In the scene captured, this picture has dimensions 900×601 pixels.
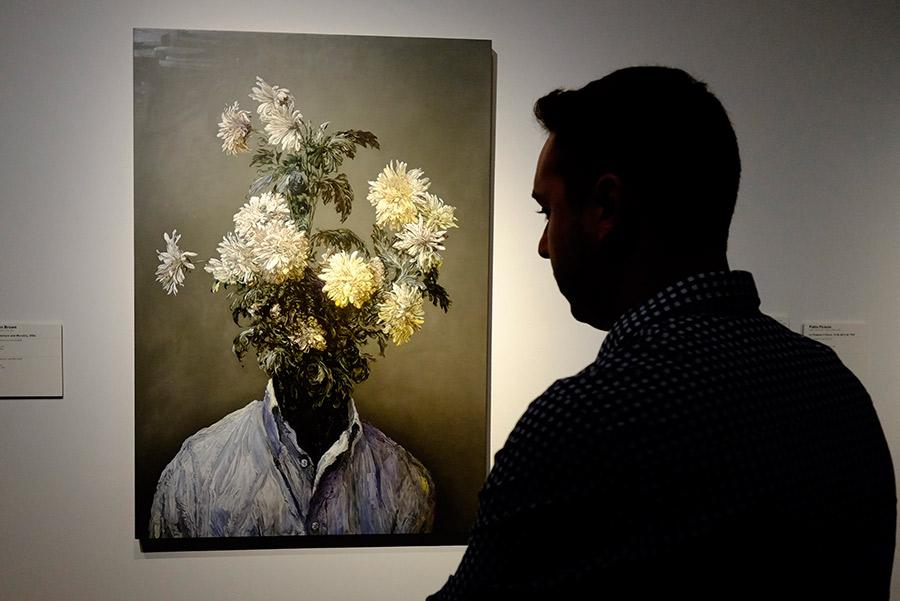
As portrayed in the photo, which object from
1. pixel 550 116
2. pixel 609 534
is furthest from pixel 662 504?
pixel 550 116

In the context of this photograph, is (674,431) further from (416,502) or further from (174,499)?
(174,499)

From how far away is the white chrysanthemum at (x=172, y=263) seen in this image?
156 centimetres

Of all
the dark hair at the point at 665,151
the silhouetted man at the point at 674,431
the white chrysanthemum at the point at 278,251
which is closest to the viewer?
the silhouetted man at the point at 674,431

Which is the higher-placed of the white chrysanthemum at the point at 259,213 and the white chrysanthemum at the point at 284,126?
→ the white chrysanthemum at the point at 284,126

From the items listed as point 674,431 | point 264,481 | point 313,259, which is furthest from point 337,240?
point 674,431

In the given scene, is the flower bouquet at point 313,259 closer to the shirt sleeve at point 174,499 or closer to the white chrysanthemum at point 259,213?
the white chrysanthemum at point 259,213

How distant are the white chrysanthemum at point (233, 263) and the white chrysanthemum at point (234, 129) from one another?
0.61 feet

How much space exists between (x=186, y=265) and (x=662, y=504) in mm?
1277

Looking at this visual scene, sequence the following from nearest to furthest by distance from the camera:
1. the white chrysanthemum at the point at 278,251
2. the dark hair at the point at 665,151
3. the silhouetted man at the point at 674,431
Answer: the silhouetted man at the point at 674,431 < the dark hair at the point at 665,151 < the white chrysanthemum at the point at 278,251

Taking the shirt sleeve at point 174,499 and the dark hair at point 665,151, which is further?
the shirt sleeve at point 174,499

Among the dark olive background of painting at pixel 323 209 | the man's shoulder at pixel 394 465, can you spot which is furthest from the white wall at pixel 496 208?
the man's shoulder at pixel 394 465

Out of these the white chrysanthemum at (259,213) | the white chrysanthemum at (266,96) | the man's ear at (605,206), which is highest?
the white chrysanthemum at (266,96)

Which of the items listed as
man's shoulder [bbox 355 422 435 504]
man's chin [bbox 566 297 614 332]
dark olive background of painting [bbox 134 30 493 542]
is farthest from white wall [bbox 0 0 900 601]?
man's chin [bbox 566 297 614 332]

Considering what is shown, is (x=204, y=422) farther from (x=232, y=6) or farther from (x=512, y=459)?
(x=512, y=459)
